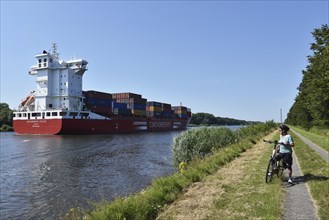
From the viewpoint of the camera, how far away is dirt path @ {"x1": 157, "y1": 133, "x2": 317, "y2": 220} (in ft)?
20.9

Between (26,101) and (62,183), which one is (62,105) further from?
(62,183)

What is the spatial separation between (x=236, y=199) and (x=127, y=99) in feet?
255

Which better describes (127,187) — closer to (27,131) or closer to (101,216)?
(101,216)

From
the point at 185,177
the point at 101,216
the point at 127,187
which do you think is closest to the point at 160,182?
the point at 185,177

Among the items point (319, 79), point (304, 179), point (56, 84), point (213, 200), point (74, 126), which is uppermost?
point (56, 84)

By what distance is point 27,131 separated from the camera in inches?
2338

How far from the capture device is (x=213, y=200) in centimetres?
746

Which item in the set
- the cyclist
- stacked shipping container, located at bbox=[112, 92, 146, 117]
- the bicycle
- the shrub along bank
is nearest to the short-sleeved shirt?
the cyclist

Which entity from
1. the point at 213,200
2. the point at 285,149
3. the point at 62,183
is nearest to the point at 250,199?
the point at 213,200

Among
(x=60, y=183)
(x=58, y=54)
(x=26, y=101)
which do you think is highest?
(x=58, y=54)

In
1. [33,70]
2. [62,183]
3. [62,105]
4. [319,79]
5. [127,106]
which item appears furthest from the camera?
[127,106]

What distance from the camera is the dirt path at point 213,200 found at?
6.36 m

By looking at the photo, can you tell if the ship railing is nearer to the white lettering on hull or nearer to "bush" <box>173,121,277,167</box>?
the white lettering on hull

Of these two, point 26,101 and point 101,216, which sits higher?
point 26,101
